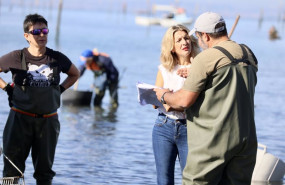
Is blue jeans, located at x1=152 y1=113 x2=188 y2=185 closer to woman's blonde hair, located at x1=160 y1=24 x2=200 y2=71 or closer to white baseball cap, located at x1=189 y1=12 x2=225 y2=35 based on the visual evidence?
woman's blonde hair, located at x1=160 y1=24 x2=200 y2=71

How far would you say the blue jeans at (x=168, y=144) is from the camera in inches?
229

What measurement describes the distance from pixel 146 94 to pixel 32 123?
120 cm

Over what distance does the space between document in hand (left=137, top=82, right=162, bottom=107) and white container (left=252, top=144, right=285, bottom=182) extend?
10.4ft

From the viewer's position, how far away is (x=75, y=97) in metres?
16.5

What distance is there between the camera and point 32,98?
6293mm

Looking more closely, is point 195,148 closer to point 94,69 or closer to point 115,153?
point 115,153

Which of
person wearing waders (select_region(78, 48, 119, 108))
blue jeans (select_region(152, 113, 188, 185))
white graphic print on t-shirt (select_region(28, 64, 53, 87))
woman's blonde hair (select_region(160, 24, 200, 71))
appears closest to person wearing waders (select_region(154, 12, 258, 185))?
blue jeans (select_region(152, 113, 188, 185))

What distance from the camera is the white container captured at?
8625 millimetres

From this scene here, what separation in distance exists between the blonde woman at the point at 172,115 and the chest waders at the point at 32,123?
0.99 metres

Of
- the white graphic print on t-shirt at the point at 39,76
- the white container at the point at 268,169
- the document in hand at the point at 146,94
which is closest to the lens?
the document in hand at the point at 146,94

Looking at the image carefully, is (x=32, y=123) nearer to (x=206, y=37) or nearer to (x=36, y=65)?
(x=36, y=65)

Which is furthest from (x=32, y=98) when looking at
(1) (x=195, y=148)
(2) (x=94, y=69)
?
(2) (x=94, y=69)

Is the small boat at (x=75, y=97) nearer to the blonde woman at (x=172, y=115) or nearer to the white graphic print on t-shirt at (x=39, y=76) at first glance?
the white graphic print on t-shirt at (x=39, y=76)

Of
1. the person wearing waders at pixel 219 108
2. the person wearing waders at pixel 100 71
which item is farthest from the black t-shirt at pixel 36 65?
the person wearing waders at pixel 100 71
